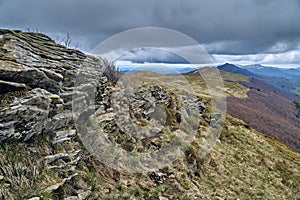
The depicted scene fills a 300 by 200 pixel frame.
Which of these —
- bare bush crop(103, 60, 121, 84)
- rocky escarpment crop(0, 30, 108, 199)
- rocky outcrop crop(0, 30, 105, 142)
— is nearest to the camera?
rocky escarpment crop(0, 30, 108, 199)

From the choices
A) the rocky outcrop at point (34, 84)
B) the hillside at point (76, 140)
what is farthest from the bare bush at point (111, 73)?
the rocky outcrop at point (34, 84)

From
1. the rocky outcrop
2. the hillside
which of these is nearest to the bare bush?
the hillside

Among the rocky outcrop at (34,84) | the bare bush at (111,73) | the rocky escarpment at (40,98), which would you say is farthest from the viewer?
the bare bush at (111,73)

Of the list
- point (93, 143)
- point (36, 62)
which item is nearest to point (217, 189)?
point (93, 143)

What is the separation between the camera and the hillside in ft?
27.6

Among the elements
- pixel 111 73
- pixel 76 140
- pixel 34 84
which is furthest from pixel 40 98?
pixel 111 73

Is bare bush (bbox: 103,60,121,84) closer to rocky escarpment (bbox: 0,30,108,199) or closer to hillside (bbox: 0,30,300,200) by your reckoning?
hillside (bbox: 0,30,300,200)

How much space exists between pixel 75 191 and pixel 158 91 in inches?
792

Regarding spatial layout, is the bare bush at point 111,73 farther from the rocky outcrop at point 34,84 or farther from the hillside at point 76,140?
the rocky outcrop at point 34,84

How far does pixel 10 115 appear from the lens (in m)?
8.16

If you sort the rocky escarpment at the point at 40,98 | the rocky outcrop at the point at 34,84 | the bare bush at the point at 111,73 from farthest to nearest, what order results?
the bare bush at the point at 111,73 → the rocky outcrop at the point at 34,84 → the rocky escarpment at the point at 40,98

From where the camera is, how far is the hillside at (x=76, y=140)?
8398 mm

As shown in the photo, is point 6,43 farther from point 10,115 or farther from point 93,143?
point 93,143

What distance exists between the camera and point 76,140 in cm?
1191
